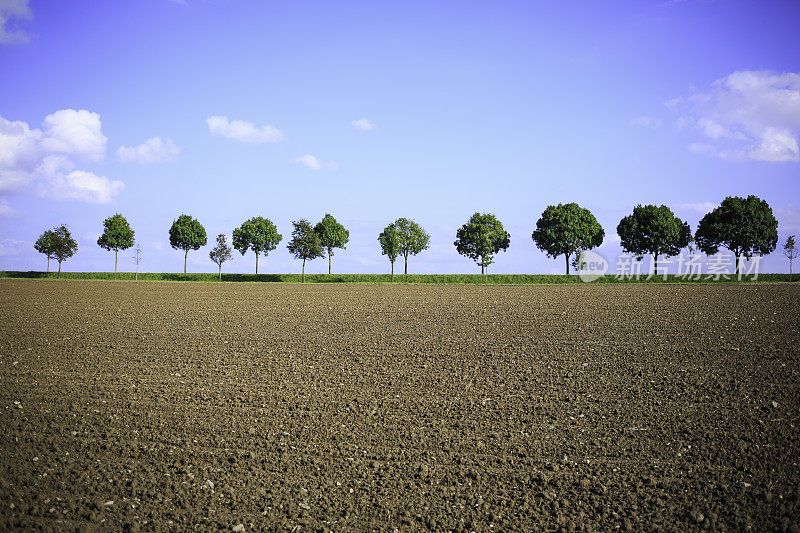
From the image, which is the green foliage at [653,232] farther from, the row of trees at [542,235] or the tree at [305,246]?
the tree at [305,246]

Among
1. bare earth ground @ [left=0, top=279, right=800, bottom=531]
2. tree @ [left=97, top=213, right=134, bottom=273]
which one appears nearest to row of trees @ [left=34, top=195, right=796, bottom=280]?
tree @ [left=97, top=213, right=134, bottom=273]

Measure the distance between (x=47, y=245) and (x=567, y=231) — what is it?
87496 millimetres

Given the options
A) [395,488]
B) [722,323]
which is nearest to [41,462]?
[395,488]

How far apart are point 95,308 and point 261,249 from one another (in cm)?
6465

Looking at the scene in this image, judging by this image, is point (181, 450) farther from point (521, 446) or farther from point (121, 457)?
point (521, 446)

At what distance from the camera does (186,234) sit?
301 feet

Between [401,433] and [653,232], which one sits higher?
[653,232]

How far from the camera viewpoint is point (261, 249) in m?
89.4

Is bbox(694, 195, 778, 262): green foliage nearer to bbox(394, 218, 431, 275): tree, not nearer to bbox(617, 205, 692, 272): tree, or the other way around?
bbox(617, 205, 692, 272): tree

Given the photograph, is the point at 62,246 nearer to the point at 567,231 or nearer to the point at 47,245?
the point at 47,245

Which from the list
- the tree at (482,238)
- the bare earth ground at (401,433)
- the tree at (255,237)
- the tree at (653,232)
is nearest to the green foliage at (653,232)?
the tree at (653,232)

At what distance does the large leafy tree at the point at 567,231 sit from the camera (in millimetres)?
84250

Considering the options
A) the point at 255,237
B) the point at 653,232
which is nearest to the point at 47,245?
the point at 255,237

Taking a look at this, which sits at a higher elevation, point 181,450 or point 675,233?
point 675,233
